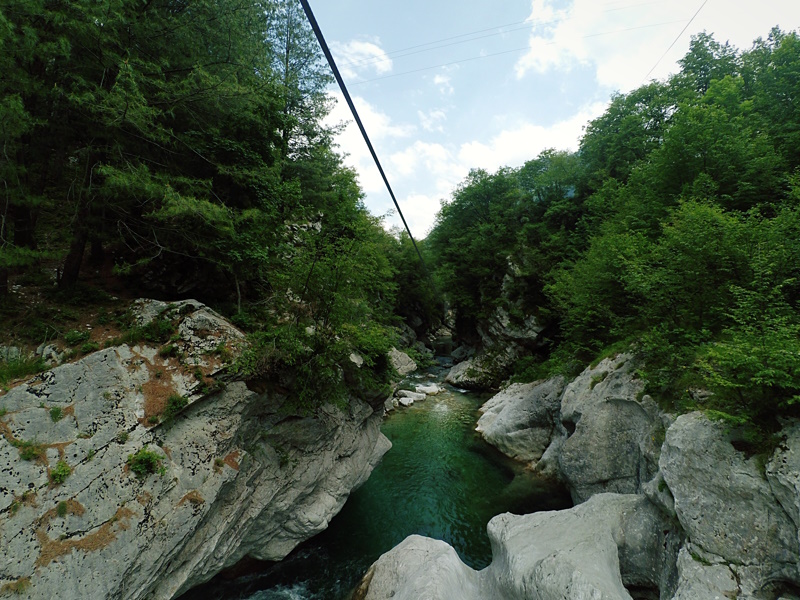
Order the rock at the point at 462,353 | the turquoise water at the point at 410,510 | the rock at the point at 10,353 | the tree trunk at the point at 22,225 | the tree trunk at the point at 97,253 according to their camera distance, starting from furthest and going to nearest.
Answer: the rock at the point at 462,353
the tree trunk at the point at 97,253
the turquoise water at the point at 410,510
the tree trunk at the point at 22,225
the rock at the point at 10,353

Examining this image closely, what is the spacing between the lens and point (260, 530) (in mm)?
7727

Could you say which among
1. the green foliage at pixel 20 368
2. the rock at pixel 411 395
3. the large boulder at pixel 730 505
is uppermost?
the green foliage at pixel 20 368

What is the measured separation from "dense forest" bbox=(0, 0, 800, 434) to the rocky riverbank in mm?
759

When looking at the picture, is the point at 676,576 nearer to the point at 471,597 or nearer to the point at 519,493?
the point at 471,597

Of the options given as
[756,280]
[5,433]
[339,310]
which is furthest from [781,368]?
[5,433]

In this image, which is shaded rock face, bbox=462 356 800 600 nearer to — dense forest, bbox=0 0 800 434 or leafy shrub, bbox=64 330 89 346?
dense forest, bbox=0 0 800 434

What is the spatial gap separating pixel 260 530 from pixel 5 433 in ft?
17.5

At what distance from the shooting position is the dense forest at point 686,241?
5.89m

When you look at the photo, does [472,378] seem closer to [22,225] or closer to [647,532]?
[647,532]

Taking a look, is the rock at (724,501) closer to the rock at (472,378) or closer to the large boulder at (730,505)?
the large boulder at (730,505)

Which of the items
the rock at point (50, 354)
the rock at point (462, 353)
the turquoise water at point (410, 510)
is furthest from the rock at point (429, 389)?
the rock at point (50, 354)

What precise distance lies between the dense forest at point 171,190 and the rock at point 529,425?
293 inches

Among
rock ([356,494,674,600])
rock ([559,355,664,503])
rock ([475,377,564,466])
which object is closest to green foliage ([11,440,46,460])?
rock ([356,494,674,600])

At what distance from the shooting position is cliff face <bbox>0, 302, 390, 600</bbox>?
15.1ft
